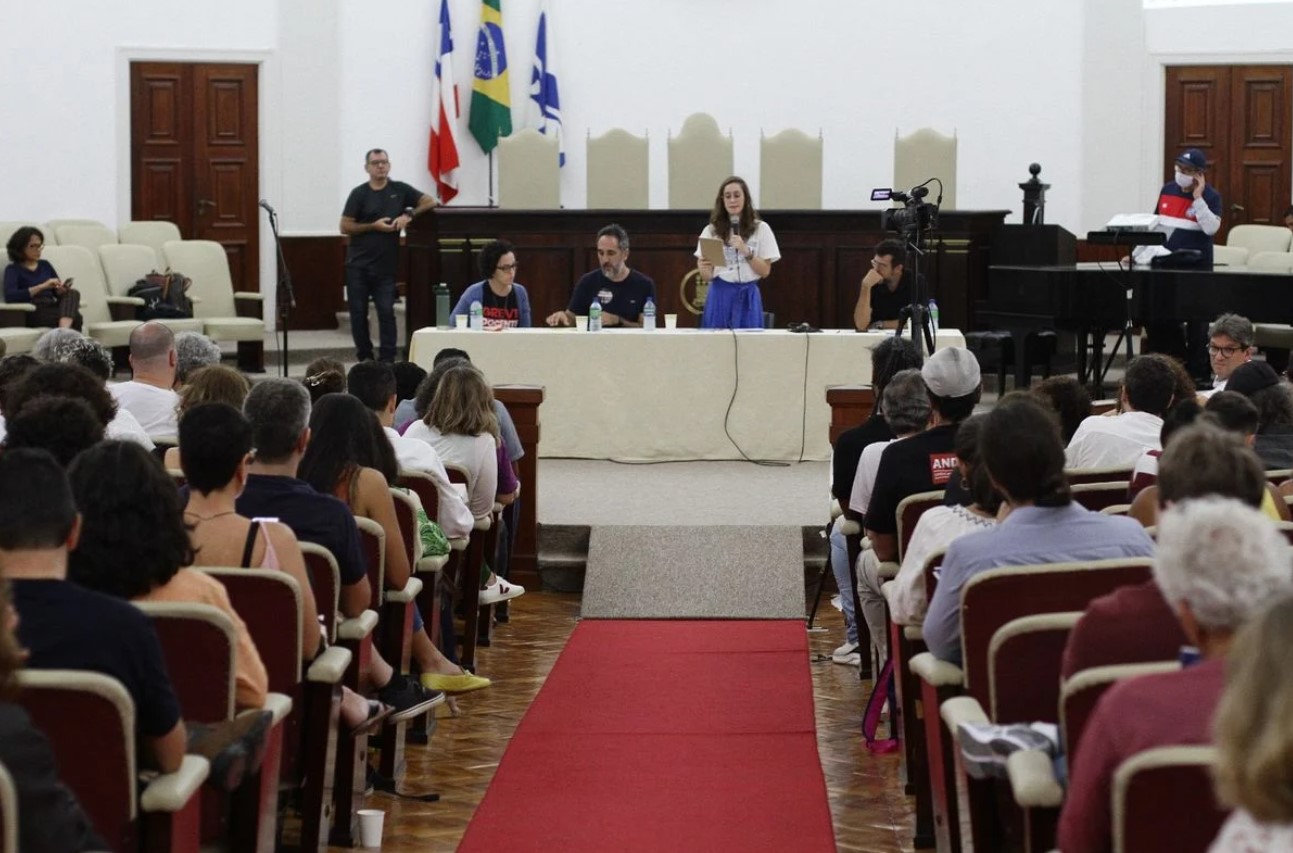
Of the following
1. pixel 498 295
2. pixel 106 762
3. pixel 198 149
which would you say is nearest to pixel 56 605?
pixel 106 762

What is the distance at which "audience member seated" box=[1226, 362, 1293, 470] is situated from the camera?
5344 millimetres

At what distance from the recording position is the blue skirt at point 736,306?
9789 mm

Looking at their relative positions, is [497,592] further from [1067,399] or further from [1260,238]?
[1260,238]

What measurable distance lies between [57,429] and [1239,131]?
12.7 m

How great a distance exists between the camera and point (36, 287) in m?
11.5

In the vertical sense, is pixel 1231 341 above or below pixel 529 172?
below

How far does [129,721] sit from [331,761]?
1.25m

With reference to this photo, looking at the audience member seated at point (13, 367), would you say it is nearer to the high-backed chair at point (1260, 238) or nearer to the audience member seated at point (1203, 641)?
the audience member seated at point (1203, 641)

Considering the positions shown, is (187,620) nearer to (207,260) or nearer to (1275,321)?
(1275,321)

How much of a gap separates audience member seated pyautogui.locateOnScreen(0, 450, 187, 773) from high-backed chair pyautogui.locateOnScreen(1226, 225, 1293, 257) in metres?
11.6

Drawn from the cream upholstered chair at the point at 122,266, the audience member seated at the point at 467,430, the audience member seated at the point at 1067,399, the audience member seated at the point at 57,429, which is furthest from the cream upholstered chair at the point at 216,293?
the audience member seated at the point at 57,429

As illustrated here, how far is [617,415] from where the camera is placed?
9.14m

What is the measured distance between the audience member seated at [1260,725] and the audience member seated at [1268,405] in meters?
3.80

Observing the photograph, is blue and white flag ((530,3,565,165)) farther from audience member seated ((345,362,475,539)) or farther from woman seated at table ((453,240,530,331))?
audience member seated ((345,362,475,539))
